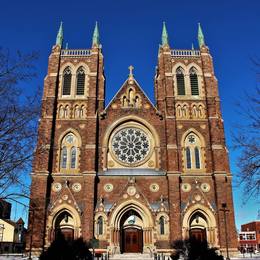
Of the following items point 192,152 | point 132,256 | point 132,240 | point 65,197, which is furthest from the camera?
point 192,152

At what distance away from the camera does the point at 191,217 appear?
32625 millimetres

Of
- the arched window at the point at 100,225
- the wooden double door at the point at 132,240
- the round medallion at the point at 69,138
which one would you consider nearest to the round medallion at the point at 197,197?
the wooden double door at the point at 132,240

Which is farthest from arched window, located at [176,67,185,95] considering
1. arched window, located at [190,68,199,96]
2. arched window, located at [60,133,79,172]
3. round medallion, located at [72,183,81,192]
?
round medallion, located at [72,183,81,192]

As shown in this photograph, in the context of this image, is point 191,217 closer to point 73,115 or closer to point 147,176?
point 147,176

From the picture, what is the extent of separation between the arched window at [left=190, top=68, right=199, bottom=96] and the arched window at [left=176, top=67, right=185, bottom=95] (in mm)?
1067

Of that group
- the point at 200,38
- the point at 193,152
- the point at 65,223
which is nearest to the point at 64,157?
the point at 65,223

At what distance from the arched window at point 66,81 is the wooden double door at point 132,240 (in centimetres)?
1707

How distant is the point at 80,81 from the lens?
128 ft

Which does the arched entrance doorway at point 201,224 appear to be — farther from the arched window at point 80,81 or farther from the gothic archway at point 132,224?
the arched window at point 80,81

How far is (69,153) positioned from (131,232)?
1050cm

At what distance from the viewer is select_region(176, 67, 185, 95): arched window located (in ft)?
127

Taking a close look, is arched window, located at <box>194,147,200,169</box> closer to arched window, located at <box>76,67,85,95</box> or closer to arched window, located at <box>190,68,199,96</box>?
arched window, located at <box>190,68,199,96</box>

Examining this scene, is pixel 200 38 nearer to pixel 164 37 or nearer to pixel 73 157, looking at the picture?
pixel 164 37

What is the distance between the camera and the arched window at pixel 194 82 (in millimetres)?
38578
